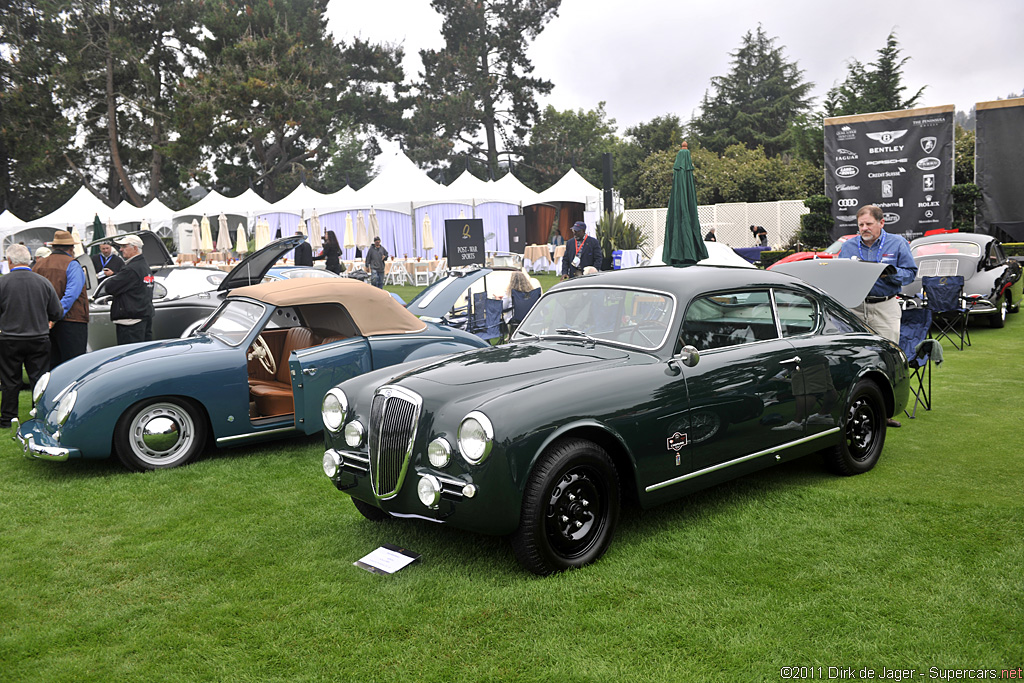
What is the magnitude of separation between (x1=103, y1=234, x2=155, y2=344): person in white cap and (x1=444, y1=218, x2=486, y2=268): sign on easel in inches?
197

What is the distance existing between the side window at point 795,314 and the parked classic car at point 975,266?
331 inches

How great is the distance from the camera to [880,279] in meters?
7.05

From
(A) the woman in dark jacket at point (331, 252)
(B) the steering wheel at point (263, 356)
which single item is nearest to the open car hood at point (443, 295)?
(B) the steering wheel at point (263, 356)

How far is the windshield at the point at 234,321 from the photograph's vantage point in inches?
267

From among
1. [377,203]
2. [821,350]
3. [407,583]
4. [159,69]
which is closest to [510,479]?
[407,583]

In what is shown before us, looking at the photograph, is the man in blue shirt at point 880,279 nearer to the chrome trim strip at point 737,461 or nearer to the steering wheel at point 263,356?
the chrome trim strip at point 737,461

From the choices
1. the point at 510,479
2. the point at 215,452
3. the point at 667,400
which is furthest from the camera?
the point at 215,452

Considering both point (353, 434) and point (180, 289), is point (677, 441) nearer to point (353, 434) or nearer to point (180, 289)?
point (353, 434)

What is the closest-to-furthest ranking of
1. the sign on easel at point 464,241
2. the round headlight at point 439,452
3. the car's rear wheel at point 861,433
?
the round headlight at point 439,452
the car's rear wheel at point 861,433
the sign on easel at point 464,241

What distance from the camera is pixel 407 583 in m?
4.06

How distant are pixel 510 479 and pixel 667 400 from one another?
3.64ft

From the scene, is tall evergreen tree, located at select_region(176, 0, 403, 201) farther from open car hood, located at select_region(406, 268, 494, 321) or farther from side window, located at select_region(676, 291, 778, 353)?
side window, located at select_region(676, 291, 778, 353)

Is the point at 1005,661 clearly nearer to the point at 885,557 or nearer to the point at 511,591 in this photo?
the point at 885,557

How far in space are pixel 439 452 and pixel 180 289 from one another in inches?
390
